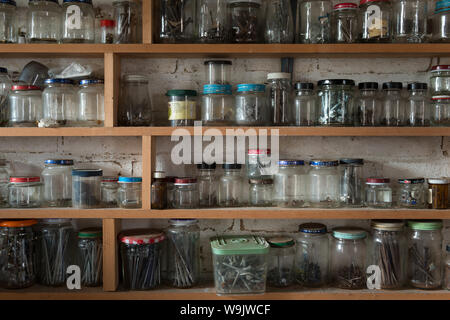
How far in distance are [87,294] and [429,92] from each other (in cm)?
179

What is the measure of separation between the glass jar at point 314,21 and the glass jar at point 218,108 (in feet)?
1.41

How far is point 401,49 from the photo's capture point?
1963 mm

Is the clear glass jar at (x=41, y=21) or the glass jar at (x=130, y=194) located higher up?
the clear glass jar at (x=41, y=21)

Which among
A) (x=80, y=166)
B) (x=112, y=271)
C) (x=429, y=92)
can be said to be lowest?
(x=112, y=271)

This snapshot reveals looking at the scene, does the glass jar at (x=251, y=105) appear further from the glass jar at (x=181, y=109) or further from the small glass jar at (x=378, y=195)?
the small glass jar at (x=378, y=195)

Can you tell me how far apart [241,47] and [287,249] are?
3.00 ft

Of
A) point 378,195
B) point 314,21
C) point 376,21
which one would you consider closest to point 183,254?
point 378,195

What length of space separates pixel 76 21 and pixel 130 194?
0.81 metres

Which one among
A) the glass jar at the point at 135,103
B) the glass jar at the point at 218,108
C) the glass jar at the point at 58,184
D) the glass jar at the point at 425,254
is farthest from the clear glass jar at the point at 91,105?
the glass jar at the point at 425,254

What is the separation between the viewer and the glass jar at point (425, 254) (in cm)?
202
